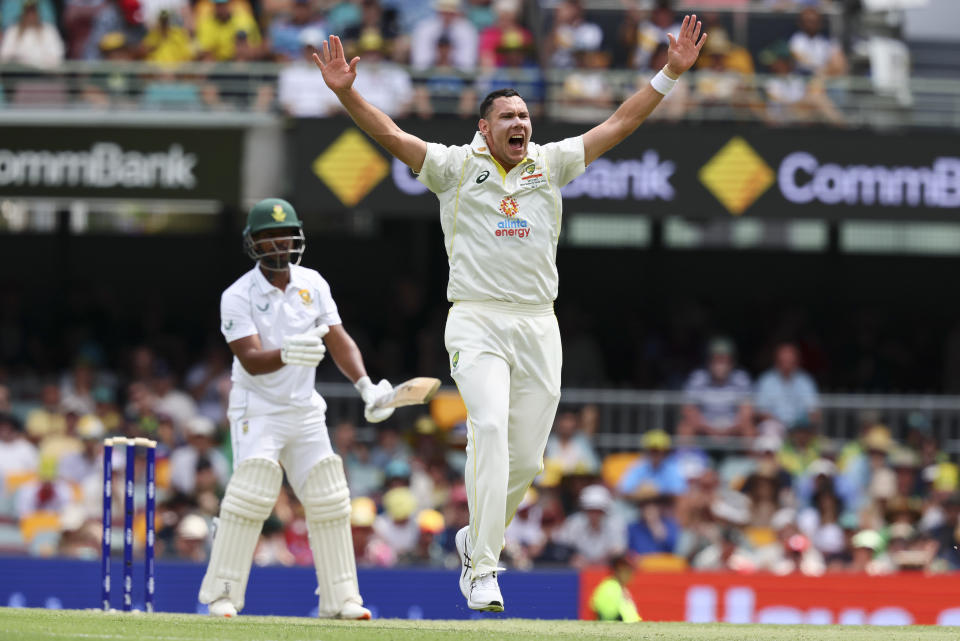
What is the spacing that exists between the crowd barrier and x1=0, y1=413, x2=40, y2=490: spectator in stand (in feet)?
6.03

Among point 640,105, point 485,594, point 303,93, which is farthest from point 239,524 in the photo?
point 303,93

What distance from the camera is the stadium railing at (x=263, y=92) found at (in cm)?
1507

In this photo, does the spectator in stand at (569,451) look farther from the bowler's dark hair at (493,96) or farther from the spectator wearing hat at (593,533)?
the bowler's dark hair at (493,96)

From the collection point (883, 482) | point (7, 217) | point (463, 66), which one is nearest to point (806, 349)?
point (883, 482)

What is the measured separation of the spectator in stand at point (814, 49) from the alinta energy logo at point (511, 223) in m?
9.10

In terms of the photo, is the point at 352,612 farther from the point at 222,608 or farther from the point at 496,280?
the point at 496,280

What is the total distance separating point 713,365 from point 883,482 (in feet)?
6.42

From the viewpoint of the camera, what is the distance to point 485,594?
720 centimetres

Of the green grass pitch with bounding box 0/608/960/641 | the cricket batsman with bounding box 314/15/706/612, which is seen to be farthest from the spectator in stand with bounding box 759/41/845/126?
the cricket batsman with bounding box 314/15/706/612

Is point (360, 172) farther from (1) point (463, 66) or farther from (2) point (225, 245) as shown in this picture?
(2) point (225, 245)

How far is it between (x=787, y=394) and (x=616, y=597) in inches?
177

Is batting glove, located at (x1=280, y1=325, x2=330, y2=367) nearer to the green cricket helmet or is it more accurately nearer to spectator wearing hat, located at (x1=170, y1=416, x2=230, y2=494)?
the green cricket helmet

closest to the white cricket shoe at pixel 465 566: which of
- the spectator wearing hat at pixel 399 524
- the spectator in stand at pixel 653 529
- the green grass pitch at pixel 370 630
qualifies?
the green grass pitch at pixel 370 630

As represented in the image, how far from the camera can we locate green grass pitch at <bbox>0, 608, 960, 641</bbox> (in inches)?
274
